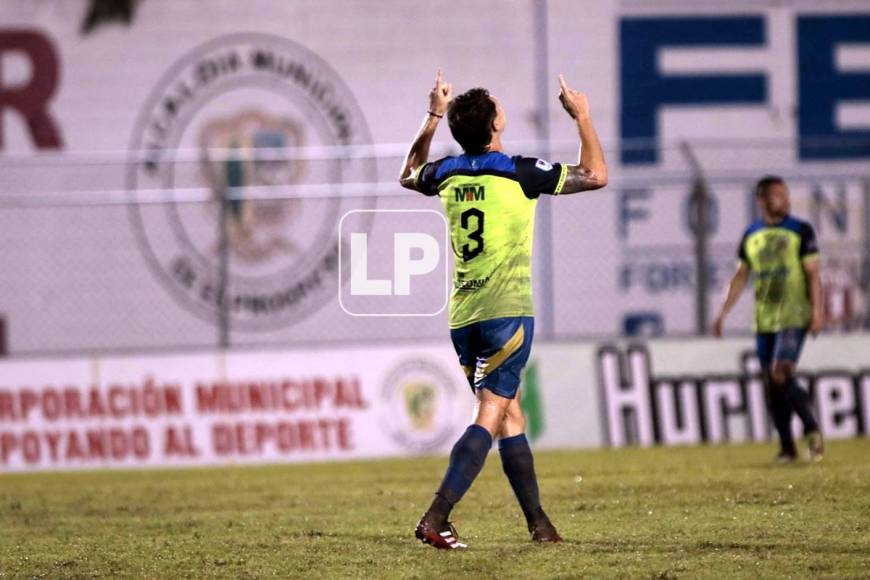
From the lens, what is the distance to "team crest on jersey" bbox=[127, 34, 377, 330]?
65.0 ft

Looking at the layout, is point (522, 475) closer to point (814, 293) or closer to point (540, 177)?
point (540, 177)

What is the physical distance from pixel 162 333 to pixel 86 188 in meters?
2.14

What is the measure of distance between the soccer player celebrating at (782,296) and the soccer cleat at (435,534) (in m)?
5.37

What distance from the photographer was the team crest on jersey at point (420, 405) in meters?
15.4

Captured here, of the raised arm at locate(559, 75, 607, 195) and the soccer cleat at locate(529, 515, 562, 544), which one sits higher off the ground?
the raised arm at locate(559, 75, 607, 195)

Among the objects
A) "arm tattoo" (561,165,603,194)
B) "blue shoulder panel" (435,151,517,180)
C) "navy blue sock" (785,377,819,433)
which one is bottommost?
"navy blue sock" (785,377,819,433)

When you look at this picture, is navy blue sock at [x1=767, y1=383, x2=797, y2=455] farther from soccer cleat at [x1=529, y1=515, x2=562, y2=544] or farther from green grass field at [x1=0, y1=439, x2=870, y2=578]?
soccer cleat at [x1=529, y1=515, x2=562, y2=544]

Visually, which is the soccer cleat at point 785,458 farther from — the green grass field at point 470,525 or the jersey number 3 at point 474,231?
the jersey number 3 at point 474,231

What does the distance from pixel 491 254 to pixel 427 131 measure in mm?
675

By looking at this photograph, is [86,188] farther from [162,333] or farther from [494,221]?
[494,221]

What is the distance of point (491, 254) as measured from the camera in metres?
7.27

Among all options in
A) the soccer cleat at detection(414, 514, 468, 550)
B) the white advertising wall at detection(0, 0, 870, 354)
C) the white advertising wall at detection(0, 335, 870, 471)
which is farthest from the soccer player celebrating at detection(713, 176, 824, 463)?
the white advertising wall at detection(0, 0, 870, 354)

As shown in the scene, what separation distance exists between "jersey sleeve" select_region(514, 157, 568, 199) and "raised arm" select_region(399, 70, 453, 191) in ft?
1.53

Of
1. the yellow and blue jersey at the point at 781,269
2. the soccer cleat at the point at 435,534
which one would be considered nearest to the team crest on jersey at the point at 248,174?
the yellow and blue jersey at the point at 781,269
